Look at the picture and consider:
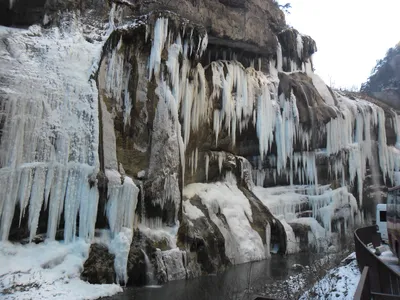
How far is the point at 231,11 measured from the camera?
2162cm

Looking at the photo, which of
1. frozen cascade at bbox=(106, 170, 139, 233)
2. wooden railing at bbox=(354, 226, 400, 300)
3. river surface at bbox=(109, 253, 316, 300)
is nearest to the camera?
wooden railing at bbox=(354, 226, 400, 300)

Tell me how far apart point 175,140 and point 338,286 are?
27.0 feet

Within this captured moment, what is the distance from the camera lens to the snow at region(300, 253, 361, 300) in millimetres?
7500

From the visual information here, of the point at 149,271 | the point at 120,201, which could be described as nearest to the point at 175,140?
the point at 120,201

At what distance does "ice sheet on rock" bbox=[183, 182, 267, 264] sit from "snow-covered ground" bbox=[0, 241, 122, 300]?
6.73 m

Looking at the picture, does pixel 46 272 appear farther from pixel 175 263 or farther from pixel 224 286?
pixel 224 286

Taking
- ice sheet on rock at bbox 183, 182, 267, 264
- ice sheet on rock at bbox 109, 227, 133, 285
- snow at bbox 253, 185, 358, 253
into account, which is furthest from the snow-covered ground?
snow at bbox 253, 185, 358, 253

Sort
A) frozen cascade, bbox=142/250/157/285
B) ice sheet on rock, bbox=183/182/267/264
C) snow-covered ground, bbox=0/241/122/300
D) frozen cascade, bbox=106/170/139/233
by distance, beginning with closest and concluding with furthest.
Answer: snow-covered ground, bbox=0/241/122/300, frozen cascade, bbox=142/250/157/285, frozen cascade, bbox=106/170/139/233, ice sheet on rock, bbox=183/182/267/264

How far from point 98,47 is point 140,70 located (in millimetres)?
1792

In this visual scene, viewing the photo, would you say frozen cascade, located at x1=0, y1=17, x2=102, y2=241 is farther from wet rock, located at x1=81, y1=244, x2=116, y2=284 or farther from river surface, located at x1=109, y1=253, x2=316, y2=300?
river surface, located at x1=109, y1=253, x2=316, y2=300

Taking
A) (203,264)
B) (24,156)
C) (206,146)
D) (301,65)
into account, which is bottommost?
(203,264)

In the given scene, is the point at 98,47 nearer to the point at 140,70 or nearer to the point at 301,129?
the point at 140,70

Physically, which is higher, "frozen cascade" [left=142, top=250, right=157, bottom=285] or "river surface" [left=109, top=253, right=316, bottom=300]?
"frozen cascade" [left=142, top=250, right=157, bottom=285]

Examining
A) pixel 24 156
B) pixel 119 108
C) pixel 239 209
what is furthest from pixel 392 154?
pixel 24 156
